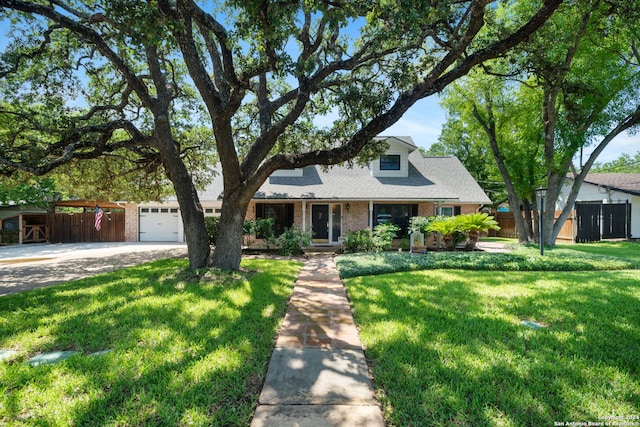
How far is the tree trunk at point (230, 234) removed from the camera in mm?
7395

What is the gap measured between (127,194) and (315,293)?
1171 cm

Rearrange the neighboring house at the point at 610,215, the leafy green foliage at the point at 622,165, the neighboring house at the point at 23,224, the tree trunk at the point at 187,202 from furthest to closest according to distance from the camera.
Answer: the leafy green foliage at the point at 622,165
the neighboring house at the point at 610,215
the neighboring house at the point at 23,224
the tree trunk at the point at 187,202

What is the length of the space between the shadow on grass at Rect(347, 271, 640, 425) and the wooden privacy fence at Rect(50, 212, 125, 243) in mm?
19843

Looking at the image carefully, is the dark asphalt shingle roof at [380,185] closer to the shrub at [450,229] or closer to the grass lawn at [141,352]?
the shrub at [450,229]

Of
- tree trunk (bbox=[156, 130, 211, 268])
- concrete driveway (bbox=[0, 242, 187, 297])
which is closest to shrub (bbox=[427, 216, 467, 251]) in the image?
tree trunk (bbox=[156, 130, 211, 268])

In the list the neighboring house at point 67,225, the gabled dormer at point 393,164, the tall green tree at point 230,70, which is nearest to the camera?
the tall green tree at point 230,70

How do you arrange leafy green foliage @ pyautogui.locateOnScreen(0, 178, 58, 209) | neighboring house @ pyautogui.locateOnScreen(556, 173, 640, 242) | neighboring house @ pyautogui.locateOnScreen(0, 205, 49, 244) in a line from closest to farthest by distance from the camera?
1. leafy green foliage @ pyautogui.locateOnScreen(0, 178, 58, 209)
2. neighboring house @ pyautogui.locateOnScreen(0, 205, 49, 244)
3. neighboring house @ pyautogui.locateOnScreen(556, 173, 640, 242)

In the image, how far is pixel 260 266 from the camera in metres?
9.02

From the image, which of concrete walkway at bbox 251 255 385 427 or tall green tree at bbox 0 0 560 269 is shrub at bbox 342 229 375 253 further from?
concrete walkway at bbox 251 255 385 427

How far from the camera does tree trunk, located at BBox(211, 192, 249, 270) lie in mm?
7395

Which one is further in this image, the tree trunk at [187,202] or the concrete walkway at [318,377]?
the tree trunk at [187,202]

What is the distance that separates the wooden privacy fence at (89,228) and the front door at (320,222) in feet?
44.5

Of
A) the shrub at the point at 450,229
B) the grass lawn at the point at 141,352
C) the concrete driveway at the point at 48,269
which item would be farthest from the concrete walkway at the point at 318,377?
the shrub at the point at 450,229

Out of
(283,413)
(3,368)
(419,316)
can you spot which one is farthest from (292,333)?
(3,368)
